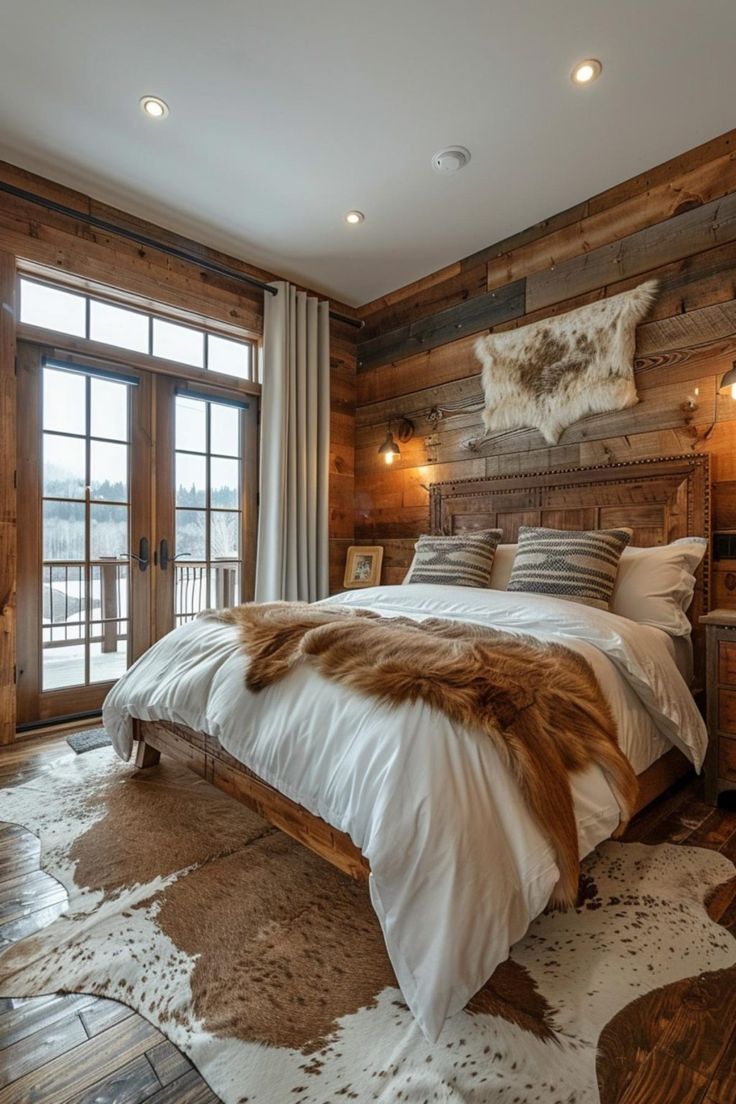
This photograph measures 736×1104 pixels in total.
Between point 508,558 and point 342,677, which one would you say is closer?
point 342,677

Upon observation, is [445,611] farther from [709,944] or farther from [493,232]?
[493,232]

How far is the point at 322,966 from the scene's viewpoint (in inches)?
51.6

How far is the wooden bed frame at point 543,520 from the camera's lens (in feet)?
5.17

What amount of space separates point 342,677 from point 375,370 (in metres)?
3.28

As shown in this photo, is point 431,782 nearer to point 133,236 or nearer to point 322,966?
point 322,966

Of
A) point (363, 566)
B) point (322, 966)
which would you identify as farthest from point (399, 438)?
point (322, 966)

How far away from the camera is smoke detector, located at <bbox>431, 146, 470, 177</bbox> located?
2.62 meters

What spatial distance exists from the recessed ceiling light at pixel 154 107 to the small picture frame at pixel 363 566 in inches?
106

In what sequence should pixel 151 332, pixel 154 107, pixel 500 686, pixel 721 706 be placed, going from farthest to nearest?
pixel 151 332 < pixel 154 107 < pixel 721 706 < pixel 500 686

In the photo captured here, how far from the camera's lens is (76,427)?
3121mm

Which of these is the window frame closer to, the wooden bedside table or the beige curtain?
the beige curtain

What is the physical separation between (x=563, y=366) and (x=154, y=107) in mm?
2317

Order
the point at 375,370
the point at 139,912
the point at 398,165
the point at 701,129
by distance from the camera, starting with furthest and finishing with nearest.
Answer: the point at 375,370
the point at 398,165
the point at 701,129
the point at 139,912

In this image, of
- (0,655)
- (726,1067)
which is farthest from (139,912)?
(0,655)
